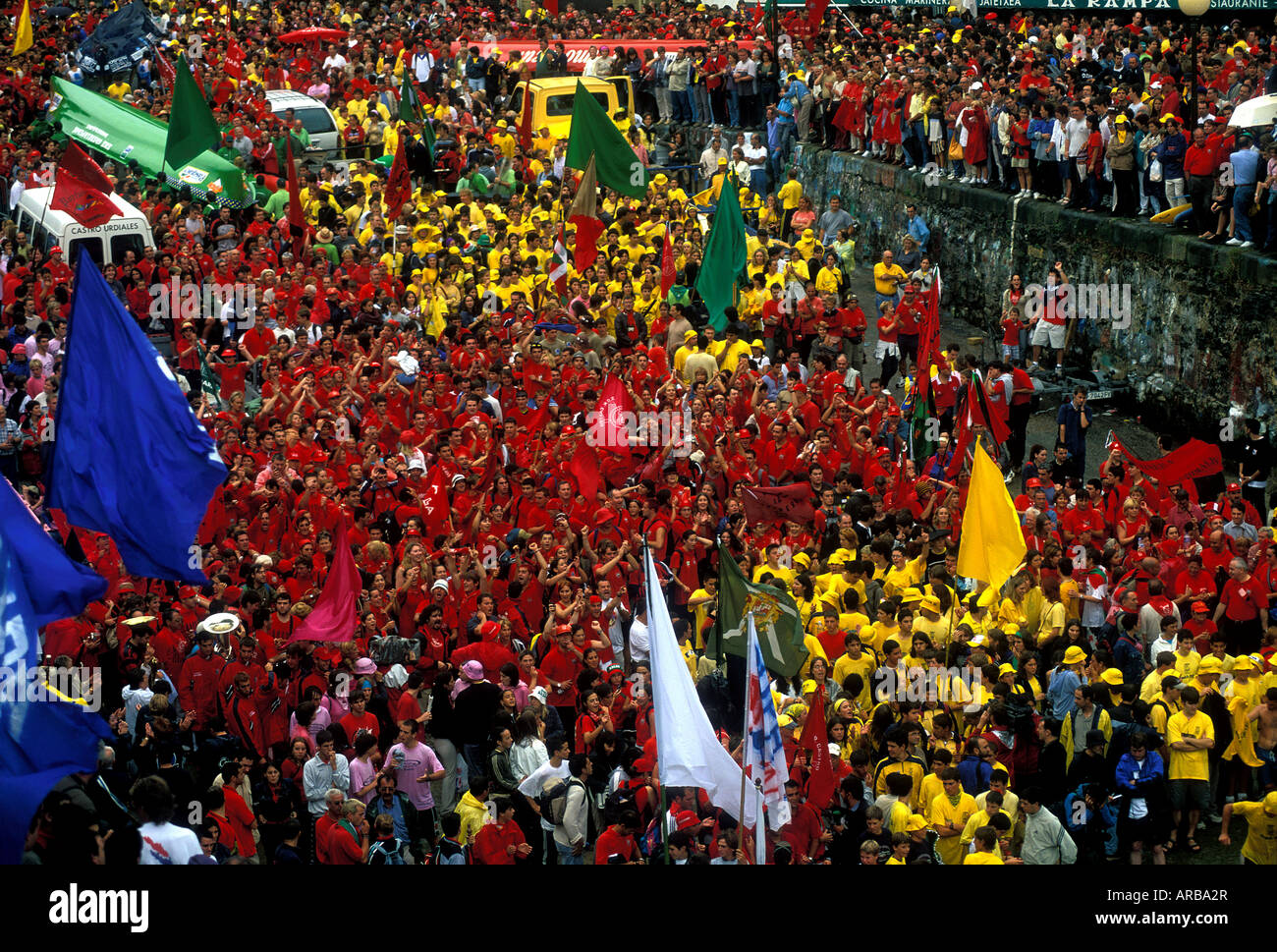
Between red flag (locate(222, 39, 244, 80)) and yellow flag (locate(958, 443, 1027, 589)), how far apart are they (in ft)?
72.8

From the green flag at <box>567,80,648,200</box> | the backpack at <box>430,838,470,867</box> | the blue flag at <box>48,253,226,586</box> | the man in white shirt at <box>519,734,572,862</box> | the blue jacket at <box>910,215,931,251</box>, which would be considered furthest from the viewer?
Answer: the blue jacket at <box>910,215,931,251</box>

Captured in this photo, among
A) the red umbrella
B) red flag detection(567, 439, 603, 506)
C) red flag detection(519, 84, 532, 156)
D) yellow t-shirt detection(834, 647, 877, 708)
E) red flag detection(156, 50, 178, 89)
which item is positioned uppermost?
the red umbrella

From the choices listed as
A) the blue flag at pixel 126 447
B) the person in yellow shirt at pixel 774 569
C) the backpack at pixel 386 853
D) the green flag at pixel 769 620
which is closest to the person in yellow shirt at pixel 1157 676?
the green flag at pixel 769 620

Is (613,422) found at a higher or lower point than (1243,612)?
higher

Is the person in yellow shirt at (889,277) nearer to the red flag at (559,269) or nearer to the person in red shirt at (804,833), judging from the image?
the red flag at (559,269)

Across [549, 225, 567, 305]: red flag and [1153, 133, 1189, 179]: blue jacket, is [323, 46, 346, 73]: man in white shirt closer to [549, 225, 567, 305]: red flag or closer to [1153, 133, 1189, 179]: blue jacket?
[549, 225, 567, 305]: red flag

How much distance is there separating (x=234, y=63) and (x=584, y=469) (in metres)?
19.2

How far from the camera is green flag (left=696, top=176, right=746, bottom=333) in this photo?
19375 millimetres

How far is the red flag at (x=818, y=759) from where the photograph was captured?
1079cm

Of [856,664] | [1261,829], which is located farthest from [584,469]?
[1261,829]

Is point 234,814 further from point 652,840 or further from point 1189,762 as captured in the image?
point 1189,762

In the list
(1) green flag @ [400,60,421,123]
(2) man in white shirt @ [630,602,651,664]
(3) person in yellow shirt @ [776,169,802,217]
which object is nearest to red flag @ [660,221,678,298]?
(3) person in yellow shirt @ [776,169,802,217]

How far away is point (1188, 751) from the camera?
38.3 feet
